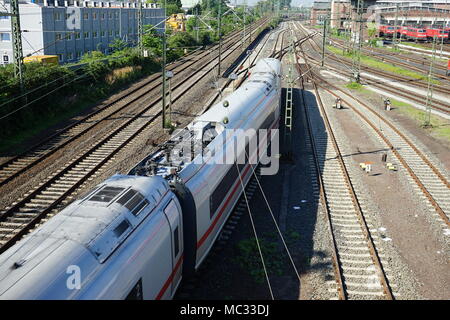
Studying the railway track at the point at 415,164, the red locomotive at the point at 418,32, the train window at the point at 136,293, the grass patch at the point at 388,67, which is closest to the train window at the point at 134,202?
the train window at the point at 136,293

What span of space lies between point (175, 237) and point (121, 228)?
87.4 inches

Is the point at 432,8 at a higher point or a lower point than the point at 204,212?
higher

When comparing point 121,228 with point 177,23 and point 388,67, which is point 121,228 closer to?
point 388,67

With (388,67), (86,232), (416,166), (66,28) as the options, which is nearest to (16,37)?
(86,232)

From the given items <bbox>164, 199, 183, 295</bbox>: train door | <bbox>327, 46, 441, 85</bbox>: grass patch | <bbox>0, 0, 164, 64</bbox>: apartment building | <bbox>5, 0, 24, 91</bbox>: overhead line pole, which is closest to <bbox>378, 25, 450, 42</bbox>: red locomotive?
<bbox>327, 46, 441, 85</bbox>: grass patch

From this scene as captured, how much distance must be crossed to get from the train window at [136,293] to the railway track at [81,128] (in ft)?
45.5

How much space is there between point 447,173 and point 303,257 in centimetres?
1283

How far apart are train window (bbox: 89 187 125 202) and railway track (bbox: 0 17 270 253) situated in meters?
6.58

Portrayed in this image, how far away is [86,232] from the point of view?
9.20 meters

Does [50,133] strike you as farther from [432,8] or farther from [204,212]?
[432,8]

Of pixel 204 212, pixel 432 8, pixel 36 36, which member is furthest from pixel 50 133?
pixel 432 8

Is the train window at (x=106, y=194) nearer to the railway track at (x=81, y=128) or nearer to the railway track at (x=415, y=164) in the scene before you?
the railway track at (x=81, y=128)

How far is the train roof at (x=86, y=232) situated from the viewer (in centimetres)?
820

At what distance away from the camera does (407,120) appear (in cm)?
3603
